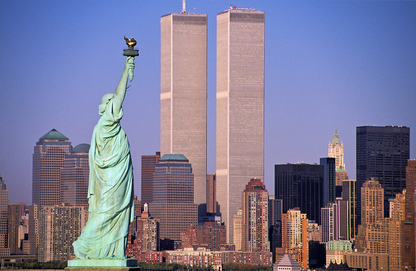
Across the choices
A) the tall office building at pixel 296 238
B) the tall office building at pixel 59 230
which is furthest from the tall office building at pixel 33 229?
the tall office building at pixel 296 238

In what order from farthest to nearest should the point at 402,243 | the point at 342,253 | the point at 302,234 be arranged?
the point at 302,234 → the point at 342,253 → the point at 402,243

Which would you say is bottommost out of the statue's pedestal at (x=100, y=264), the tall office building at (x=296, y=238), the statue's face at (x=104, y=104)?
the tall office building at (x=296, y=238)

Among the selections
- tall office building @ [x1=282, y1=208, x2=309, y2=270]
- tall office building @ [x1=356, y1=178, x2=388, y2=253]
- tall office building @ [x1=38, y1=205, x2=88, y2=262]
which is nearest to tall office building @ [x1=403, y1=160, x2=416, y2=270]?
tall office building @ [x1=356, y1=178, x2=388, y2=253]

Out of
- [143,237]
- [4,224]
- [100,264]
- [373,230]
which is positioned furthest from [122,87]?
[4,224]

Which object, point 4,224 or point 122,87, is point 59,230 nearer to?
point 4,224

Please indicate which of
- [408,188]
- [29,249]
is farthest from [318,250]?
[29,249]

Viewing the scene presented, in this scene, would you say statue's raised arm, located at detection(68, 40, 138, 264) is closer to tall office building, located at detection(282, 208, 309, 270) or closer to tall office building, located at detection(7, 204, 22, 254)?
tall office building, located at detection(282, 208, 309, 270)

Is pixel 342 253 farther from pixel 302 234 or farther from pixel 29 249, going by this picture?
pixel 29 249

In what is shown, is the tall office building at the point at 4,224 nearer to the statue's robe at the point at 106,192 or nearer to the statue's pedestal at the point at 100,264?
the statue's robe at the point at 106,192
